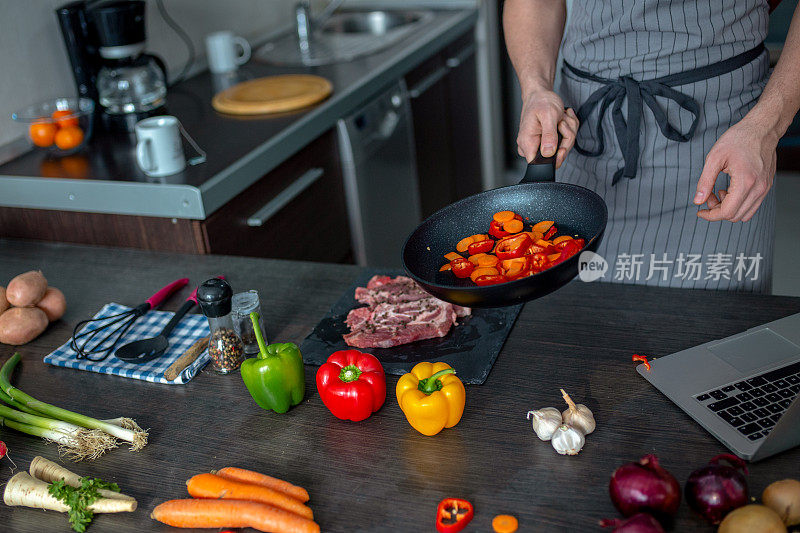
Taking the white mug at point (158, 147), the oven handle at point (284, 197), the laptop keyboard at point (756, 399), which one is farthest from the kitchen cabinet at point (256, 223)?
the laptop keyboard at point (756, 399)

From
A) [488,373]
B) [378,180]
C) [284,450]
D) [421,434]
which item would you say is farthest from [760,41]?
[378,180]

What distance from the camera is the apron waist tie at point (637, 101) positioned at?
4.48 feet

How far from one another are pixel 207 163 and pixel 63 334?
22.9 inches

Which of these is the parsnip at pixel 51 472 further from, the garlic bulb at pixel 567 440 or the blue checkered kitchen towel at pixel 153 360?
the garlic bulb at pixel 567 440

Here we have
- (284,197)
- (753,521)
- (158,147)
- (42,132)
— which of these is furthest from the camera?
(284,197)

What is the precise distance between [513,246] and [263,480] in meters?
0.48

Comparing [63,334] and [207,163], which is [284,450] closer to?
[63,334]

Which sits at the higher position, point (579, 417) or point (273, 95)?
point (273, 95)

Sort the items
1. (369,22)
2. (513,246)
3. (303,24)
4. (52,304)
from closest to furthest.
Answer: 1. (513,246)
2. (52,304)
3. (303,24)
4. (369,22)

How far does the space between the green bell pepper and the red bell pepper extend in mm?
38

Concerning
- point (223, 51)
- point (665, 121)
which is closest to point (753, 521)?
point (665, 121)

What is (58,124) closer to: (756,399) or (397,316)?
(397,316)

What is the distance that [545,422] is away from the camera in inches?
37.9

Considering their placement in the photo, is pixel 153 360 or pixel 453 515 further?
pixel 153 360
